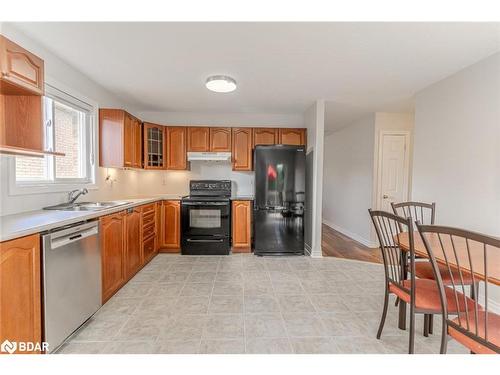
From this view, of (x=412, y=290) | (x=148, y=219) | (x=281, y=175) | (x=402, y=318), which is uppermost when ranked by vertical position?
(x=281, y=175)

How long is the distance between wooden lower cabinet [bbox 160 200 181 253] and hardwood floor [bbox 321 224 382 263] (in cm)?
243

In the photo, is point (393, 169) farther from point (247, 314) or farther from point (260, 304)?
point (247, 314)

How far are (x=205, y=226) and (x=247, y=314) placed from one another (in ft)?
5.95

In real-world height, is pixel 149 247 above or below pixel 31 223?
below

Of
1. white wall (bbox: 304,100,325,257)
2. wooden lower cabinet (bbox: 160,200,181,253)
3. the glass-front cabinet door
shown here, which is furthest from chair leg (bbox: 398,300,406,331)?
the glass-front cabinet door

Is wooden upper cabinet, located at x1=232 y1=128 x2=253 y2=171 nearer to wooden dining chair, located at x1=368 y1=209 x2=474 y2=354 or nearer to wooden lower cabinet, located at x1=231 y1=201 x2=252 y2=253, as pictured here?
wooden lower cabinet, located at x1=231 y1=201 x2=252 y2=253

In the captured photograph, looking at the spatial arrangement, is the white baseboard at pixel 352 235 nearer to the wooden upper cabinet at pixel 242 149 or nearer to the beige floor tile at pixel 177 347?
the wooden upper cabinet at pixel 242 149

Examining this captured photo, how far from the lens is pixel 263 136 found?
4.02 m

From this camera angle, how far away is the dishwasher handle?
153 centimetres

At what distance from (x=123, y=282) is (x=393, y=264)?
2641 millimetres

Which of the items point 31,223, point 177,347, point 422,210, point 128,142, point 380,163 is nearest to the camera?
point 31,223

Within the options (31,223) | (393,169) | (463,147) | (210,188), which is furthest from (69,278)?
(393,169)

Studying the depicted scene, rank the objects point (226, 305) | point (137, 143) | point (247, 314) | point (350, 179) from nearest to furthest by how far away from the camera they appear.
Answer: point (247, 314) → point (226, 305) → point (137, 143) → point (350, 179)

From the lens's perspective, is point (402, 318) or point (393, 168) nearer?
point (402, 318)
